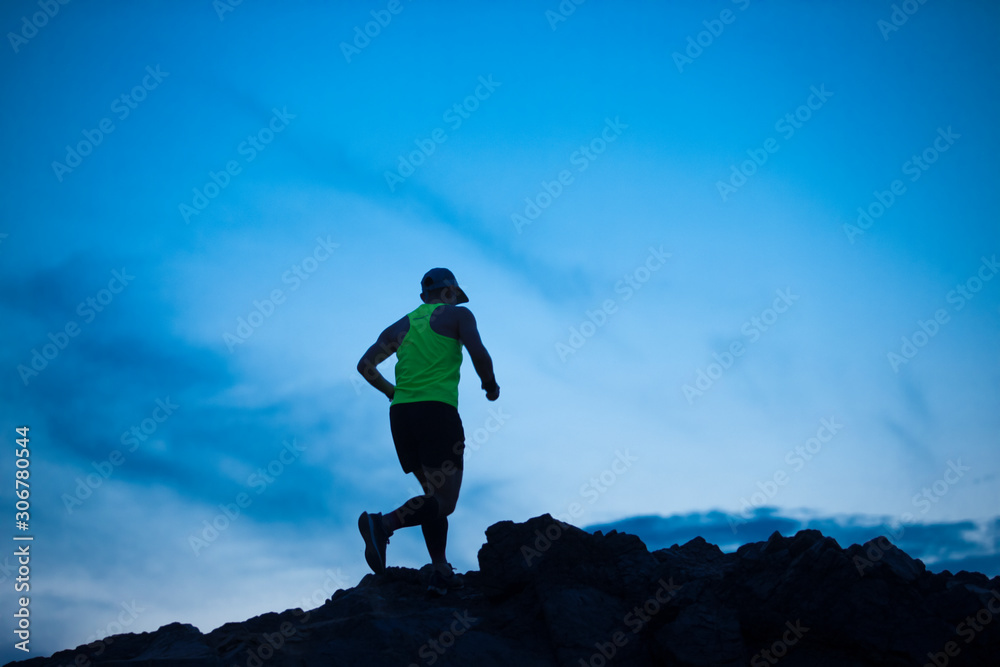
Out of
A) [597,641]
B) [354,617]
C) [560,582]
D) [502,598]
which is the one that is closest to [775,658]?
[597,641]

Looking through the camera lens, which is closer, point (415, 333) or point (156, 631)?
point (156, 631)

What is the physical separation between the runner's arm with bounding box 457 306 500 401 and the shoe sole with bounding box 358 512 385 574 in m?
1.21

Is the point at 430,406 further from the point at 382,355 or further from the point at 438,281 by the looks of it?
the point at 438,281

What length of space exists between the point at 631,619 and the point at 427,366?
7.28 ft

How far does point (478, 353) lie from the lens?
18.0 ft

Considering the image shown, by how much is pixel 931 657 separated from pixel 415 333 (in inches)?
149

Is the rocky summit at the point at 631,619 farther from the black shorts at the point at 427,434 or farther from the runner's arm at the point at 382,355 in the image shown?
the runner's arm at the point at 382,355

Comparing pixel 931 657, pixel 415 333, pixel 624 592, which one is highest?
pixel 415 333

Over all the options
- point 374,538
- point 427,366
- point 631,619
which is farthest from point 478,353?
point 631,619

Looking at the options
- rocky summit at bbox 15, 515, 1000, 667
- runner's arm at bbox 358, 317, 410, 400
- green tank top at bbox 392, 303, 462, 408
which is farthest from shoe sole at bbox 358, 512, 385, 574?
runner's arm at bbox 358, 317, 410, 400

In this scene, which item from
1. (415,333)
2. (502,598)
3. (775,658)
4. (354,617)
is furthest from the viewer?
(415,333)

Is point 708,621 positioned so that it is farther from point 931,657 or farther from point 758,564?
point 931,657

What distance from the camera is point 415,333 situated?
223 inches

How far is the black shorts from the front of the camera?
5.33m
